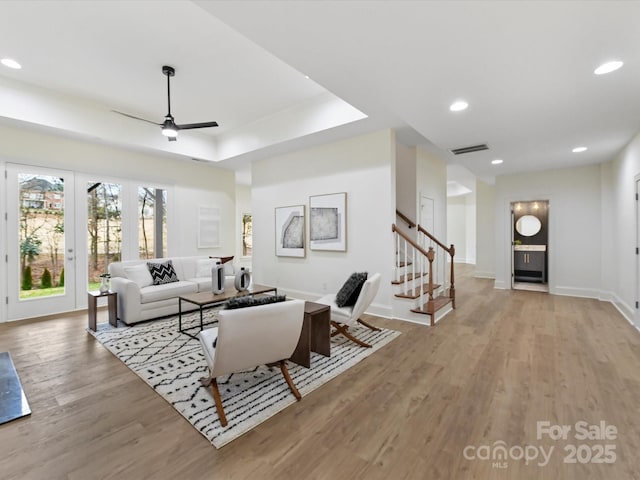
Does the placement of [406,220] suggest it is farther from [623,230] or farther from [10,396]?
[10,396]

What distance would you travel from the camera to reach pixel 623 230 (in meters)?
4.77

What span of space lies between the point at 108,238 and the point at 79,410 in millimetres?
4162

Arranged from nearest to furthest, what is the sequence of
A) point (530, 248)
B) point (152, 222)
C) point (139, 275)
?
point (139, 275) < point (152, 222) < point (530, 248)

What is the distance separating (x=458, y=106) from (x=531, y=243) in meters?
6.66

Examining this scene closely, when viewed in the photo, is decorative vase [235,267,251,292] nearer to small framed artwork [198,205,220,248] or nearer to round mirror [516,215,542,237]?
small framed artwork [198,205,220,248]

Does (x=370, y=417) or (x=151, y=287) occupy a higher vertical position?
(x=151, y=287)

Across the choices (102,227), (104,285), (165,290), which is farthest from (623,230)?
(102,227)

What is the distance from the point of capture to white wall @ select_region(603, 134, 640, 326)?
4164 mm

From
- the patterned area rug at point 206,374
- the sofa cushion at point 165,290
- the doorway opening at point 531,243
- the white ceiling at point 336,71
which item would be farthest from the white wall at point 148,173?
the doorway opening at point 531,243

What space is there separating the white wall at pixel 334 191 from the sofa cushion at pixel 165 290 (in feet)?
5.96

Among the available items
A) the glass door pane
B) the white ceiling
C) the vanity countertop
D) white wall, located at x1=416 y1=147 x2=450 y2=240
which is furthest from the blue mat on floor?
the vanity countertop

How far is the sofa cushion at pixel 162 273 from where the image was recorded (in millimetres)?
4871

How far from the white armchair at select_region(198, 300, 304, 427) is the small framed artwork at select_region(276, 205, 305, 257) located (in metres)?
3.37

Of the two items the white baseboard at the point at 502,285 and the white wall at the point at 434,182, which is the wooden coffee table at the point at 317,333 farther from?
the white baseboard at the point at 502,285
